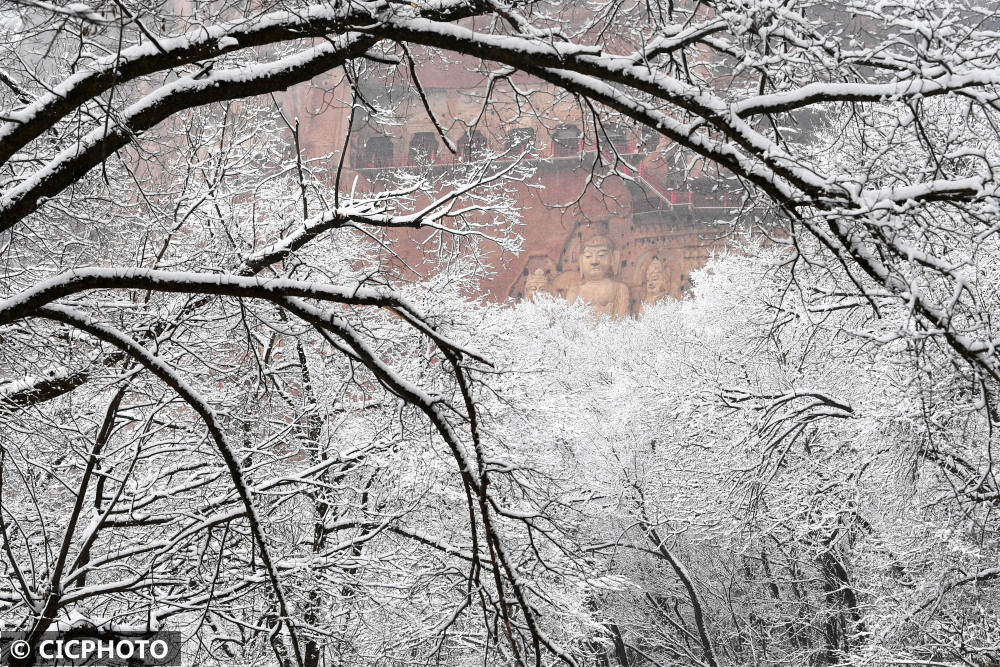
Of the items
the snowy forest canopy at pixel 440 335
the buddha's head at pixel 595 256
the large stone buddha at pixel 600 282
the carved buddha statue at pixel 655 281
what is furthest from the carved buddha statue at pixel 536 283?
the snowy forest canopy at pixel 440 335

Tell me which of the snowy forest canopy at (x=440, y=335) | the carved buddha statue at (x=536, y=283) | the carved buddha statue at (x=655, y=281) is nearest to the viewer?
the snowy forest canopy at (x=440, y=335)

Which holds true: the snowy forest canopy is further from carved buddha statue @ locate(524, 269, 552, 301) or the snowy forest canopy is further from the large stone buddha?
carved buddha statue @ locate(524, 269, 552, 301)

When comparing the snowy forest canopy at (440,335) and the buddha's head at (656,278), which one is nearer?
the snowy forest canopy at (440,335)

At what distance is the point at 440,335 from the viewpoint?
121 inches

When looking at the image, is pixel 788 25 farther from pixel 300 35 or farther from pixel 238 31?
pixel 238 31

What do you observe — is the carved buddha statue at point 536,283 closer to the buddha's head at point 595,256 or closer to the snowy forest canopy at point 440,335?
the buddha's head at point 595,256

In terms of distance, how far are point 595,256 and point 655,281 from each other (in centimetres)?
223

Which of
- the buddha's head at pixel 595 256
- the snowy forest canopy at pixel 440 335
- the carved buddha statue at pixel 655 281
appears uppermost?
the buddha's head at pixel 595 256

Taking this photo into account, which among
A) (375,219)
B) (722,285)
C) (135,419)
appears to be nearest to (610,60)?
(375,219)

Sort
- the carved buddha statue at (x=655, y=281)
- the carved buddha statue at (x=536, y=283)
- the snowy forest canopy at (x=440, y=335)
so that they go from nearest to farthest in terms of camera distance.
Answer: the snowy forest canopy at (x=440, y=335)
the carved buddha statue at (x=536, y=283)
the carved buddha statue at (x=655, y=281)

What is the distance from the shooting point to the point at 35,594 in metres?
4.07

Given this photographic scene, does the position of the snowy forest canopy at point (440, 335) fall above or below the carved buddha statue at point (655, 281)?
below

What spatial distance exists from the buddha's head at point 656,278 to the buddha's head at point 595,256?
1.32 meters

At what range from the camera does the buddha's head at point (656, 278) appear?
2889 cm
